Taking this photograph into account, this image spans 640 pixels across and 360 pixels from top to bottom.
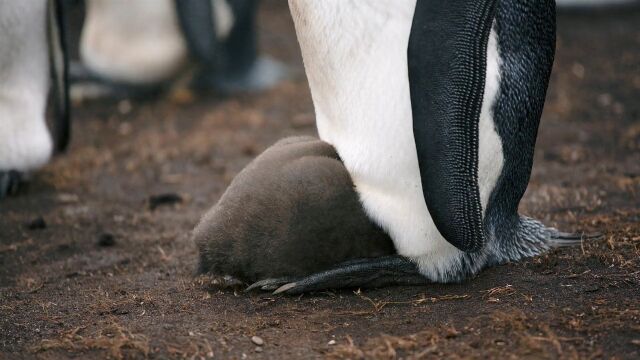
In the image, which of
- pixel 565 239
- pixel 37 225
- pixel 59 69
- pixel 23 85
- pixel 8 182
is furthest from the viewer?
pixel 59 69

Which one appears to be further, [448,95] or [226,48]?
[226,48]

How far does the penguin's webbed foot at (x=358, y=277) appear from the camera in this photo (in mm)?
2602

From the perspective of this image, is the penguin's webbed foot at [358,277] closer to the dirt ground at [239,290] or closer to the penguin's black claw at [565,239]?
the dirt ground at [239,290]

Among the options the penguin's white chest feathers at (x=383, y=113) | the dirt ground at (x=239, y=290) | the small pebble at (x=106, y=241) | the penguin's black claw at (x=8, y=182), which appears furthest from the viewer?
the penguin's black claw at (x=8, y=182)

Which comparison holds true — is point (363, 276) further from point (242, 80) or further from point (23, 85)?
point (242, 80)

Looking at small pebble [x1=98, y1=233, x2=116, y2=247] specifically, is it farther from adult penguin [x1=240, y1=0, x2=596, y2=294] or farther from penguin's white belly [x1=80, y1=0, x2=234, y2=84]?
penguin's white belly [x1=80, y1=0, x2=234, y2=84]

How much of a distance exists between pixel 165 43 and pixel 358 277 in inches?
135

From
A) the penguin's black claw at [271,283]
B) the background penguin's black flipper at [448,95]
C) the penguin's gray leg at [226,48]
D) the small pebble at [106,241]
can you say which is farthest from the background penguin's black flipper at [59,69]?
the background penguin's black flipper at [448,95]

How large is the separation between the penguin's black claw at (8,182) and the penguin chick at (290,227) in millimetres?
1663

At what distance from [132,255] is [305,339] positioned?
1123mm

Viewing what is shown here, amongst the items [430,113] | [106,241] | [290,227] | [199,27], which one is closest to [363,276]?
[290,227]

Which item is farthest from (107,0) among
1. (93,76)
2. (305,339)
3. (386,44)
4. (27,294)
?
(305,339)

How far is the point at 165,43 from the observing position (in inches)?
222

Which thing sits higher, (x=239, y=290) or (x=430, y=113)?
(x=430, y=113)
